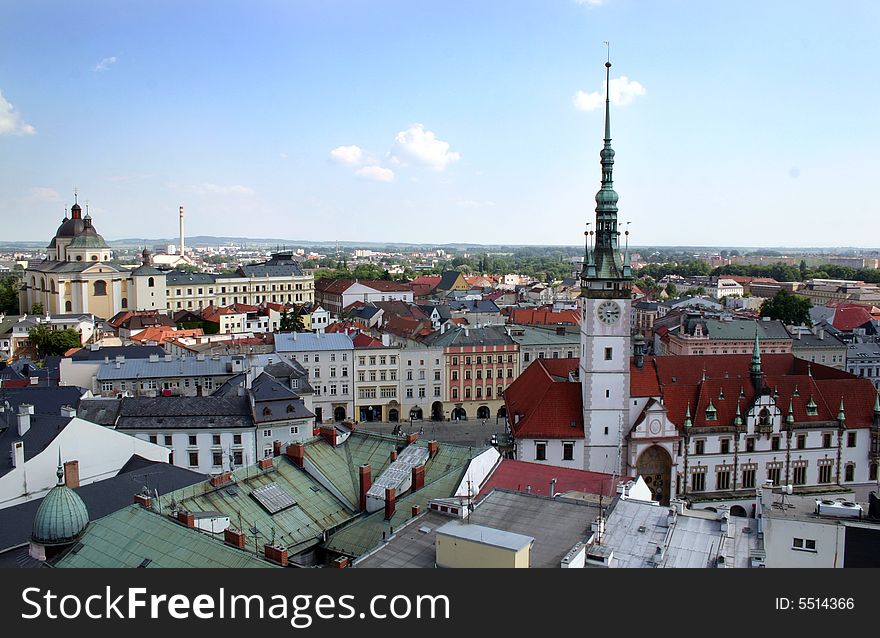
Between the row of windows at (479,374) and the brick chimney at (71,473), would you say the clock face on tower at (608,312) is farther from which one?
the brick chimney at (71,473)

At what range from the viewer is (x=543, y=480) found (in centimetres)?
3362

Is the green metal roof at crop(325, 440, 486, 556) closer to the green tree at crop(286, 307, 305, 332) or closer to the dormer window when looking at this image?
the dormer window

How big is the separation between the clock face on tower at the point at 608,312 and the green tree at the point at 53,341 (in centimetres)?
5623

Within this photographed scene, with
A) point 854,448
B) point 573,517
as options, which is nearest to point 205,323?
point 854,448

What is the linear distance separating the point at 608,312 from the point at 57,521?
29325 mm

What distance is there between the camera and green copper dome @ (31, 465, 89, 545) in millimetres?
24203

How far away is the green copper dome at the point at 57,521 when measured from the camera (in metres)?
24.2

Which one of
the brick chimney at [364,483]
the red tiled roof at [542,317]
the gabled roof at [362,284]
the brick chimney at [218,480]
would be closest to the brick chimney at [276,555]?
the brick chimney at [218,480]

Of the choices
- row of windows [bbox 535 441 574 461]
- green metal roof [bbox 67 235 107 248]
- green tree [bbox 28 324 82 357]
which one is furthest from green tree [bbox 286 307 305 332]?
row of windows [bbox 535 441 574 461]

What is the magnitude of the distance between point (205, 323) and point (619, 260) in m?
71.5

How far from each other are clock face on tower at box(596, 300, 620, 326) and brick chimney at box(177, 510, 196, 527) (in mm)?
25464

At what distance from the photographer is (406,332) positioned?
83.2 metres

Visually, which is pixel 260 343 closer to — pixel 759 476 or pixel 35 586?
pixel 759 476

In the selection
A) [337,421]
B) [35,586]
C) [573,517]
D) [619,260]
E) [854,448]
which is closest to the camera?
[35,586]
